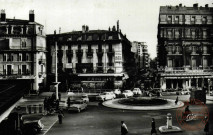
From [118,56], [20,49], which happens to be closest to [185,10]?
[118,56]

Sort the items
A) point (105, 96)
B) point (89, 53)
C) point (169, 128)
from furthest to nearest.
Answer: point (89, 53) < point (105, 96) < point (169, 128)

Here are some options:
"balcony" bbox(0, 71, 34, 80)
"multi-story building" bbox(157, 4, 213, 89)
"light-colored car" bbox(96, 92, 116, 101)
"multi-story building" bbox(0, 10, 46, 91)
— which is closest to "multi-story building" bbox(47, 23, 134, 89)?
"multi-story building" bbox(0, 10, 46, 91)

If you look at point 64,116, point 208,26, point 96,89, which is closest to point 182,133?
point 64,116

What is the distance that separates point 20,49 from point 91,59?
1661 cm

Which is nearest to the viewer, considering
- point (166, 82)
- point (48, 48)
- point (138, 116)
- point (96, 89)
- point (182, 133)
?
point (182, 133)

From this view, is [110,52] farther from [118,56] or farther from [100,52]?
[100,52]

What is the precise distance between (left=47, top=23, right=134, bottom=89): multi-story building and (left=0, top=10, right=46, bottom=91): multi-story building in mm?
5950

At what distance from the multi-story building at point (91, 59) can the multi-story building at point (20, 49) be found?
595 centimetres

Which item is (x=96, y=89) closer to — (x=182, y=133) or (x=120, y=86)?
(x=120, y=86)

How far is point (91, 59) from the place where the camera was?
6725cm

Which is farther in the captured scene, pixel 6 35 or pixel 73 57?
pixel 73 57

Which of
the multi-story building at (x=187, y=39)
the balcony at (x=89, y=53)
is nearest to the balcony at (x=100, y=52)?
the balcony at (x=89, y=53)

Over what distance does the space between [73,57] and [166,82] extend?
76.0ft

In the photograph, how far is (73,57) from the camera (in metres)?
67.9
